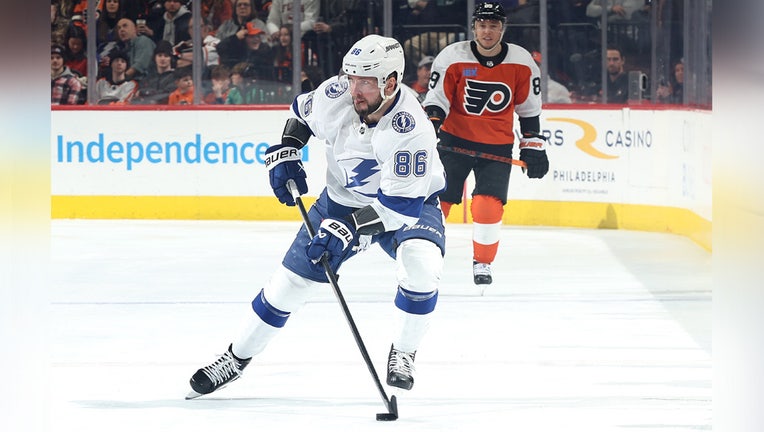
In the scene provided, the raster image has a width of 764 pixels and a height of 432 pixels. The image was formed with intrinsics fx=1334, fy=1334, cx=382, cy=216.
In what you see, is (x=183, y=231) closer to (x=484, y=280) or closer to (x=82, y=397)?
(x=484, y=280)

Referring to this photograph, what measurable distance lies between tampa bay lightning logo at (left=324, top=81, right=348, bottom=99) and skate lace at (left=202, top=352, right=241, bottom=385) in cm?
75

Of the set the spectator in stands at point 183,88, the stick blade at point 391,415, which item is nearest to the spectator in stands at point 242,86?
the spectator in stands at point 183,88

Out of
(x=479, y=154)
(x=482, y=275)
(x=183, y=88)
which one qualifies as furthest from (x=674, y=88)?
(x=183, y=88)

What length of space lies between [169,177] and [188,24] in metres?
1.15

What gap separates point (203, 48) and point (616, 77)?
2.90 meters

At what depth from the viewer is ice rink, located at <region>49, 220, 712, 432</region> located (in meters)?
3.38

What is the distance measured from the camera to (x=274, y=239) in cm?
802

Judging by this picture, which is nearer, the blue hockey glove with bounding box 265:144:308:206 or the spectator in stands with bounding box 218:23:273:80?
the blue hockey glove with bounding box 265:144:308:206

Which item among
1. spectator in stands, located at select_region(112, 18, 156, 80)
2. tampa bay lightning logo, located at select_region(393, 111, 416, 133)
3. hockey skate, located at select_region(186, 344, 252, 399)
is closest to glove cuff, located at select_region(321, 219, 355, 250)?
tampa bay lightning logo, located at select_region(393, 111, 416, 133)

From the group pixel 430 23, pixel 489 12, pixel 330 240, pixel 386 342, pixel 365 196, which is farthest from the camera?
pixel 430 23

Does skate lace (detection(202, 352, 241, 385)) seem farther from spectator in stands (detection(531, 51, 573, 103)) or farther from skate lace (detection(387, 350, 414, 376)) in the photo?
spectator in stands (detection(531, 51, 573, 103))

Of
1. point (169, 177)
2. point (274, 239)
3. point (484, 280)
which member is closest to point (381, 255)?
point (274, 239)

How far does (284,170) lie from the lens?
3.58m

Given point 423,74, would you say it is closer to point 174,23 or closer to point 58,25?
point 174,23
